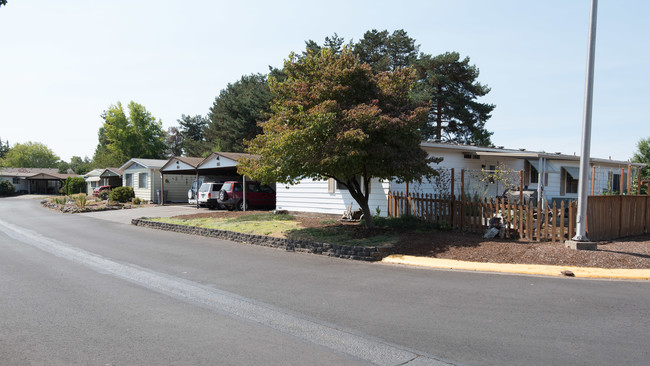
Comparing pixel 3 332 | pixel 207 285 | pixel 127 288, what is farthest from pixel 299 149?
pixel 3 332

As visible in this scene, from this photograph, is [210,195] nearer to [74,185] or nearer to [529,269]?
[529,269]

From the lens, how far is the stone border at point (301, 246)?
10.9 meters

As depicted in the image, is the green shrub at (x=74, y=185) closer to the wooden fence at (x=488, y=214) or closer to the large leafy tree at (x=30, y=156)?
the wooden fence at (x=488, y=214)

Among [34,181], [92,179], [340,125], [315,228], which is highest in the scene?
[340,125]

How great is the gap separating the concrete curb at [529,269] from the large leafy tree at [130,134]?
64787mm

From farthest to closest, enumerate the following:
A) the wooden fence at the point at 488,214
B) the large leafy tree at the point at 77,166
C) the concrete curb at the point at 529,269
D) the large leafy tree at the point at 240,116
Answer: the large leafy tree at the point at 77,166
the large leafy tree at the point at 240,116
the wooden fence at the point at 488,214
the concrete curb at the point at 529,269

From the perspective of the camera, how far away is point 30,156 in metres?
97.1

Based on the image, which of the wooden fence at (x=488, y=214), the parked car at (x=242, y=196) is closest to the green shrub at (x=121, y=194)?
the parked car at (x=242, y=196)

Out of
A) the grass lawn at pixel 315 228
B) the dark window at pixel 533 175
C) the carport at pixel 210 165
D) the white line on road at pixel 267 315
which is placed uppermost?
the carport at pixel 210 165

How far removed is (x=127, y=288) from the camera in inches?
302

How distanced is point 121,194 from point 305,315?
32.2m

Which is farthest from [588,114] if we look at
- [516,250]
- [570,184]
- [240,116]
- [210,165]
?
[240,116]

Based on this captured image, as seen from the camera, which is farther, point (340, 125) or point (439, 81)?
point (439, 81)

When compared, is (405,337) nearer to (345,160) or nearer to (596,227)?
(345,160)
